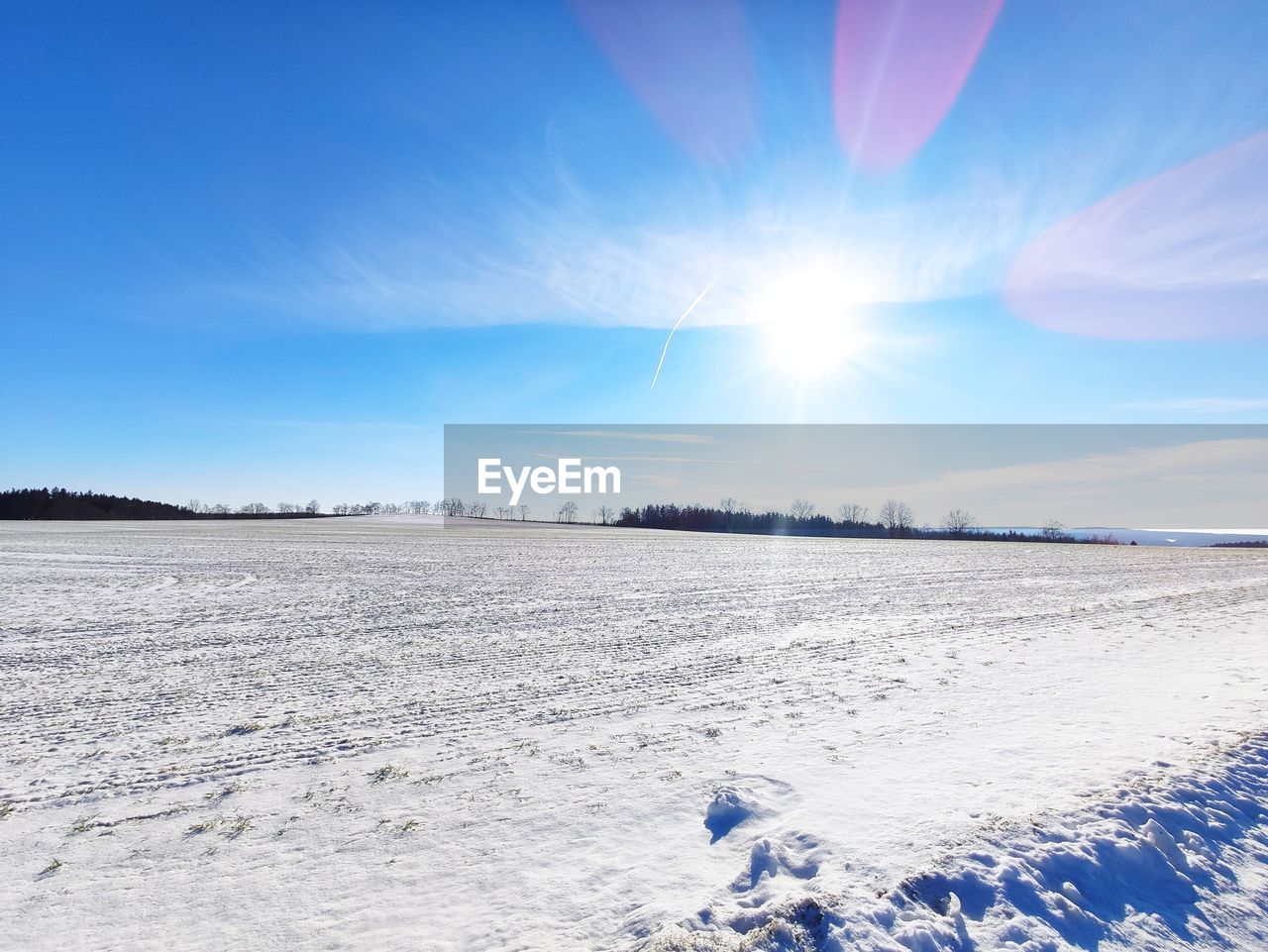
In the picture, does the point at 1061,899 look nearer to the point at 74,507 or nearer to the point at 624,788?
the point at 624,788

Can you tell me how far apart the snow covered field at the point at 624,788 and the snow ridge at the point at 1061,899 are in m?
0.02

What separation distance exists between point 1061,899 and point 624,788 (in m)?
3.03

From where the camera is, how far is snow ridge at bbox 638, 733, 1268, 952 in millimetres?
3514

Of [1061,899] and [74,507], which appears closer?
[1061,899]

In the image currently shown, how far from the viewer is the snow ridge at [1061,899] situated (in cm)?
351

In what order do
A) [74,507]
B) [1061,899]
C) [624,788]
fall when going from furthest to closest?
[74,507] → [624,788] → [1061,899]

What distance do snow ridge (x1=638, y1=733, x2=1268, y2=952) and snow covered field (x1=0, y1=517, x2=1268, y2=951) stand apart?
0.02m

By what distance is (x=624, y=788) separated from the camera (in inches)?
211

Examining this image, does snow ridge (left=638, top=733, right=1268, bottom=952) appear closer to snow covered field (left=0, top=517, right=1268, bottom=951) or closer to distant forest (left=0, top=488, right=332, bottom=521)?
snow covered field (left=0, top=517, right=1268, bottom=951)

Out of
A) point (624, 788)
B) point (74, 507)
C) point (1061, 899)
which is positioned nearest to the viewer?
point (1061, 899)

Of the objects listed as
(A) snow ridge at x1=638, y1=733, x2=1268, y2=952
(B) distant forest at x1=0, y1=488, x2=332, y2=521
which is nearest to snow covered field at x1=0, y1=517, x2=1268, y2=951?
(A) snow ridge at x1=638, y1=733, x2=1268, y2=952

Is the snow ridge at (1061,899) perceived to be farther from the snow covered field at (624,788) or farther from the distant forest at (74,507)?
the distant forest at (74,507)

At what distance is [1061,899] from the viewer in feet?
12.6

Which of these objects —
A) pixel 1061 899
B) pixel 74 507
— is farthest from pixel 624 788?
pixel 74 507
